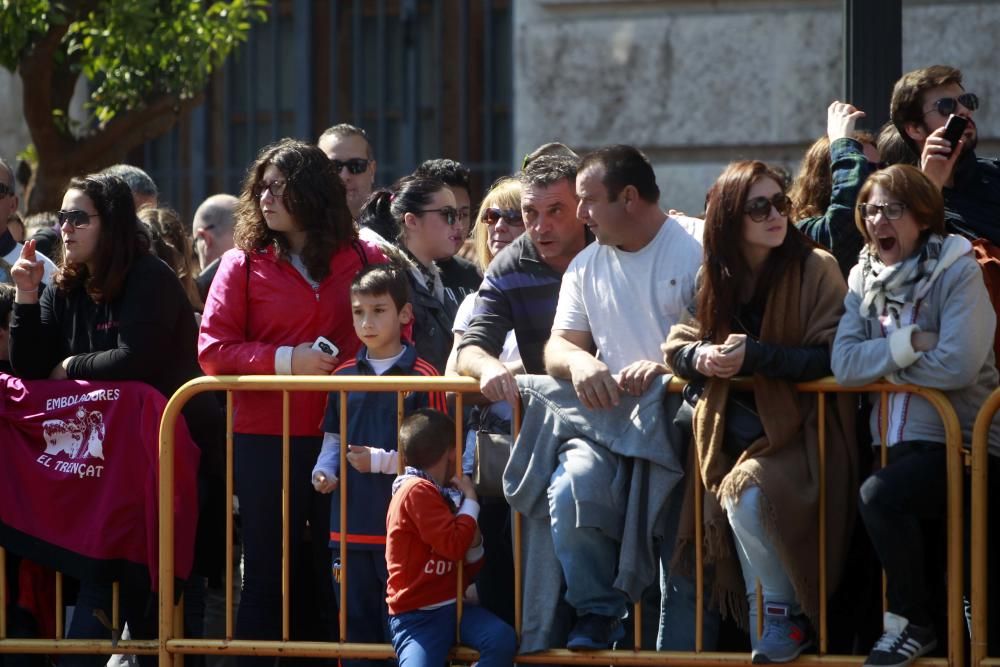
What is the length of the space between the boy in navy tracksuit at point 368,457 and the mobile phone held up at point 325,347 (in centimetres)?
11

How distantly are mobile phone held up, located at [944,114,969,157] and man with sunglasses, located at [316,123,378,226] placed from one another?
2765mm

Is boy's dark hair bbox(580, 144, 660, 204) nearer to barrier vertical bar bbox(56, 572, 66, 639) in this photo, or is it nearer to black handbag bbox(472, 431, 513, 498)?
black handbag bbox(472, 431, 513, 498)

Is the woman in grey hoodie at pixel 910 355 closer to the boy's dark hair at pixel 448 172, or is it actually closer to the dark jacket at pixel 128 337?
the dark jacket at pixel 128 337

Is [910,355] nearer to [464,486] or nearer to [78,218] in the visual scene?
[464,486]

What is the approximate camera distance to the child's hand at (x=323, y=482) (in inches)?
231

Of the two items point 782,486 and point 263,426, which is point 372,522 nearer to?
point 263,426

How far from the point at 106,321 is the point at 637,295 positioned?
1968 millimetres

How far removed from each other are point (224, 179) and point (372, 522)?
6378mm

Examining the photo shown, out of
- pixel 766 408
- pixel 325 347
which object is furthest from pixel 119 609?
pixel 766 408

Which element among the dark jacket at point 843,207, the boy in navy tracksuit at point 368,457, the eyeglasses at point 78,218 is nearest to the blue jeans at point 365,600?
the boy in navy tracksuit at point 368,457

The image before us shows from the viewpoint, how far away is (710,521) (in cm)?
548

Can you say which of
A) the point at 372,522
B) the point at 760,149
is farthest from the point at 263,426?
the point at 760,149

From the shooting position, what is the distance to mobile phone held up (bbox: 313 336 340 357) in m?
6.07

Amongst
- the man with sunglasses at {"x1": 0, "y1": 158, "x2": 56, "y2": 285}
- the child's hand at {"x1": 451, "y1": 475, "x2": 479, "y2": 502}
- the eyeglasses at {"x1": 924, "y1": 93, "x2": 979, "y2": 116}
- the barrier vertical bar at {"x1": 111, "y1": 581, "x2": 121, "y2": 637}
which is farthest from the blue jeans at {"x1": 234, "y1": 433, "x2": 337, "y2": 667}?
the eyeglasses at {"x1": 924, "y1": 93, "x2": 979, "y2": 116}
